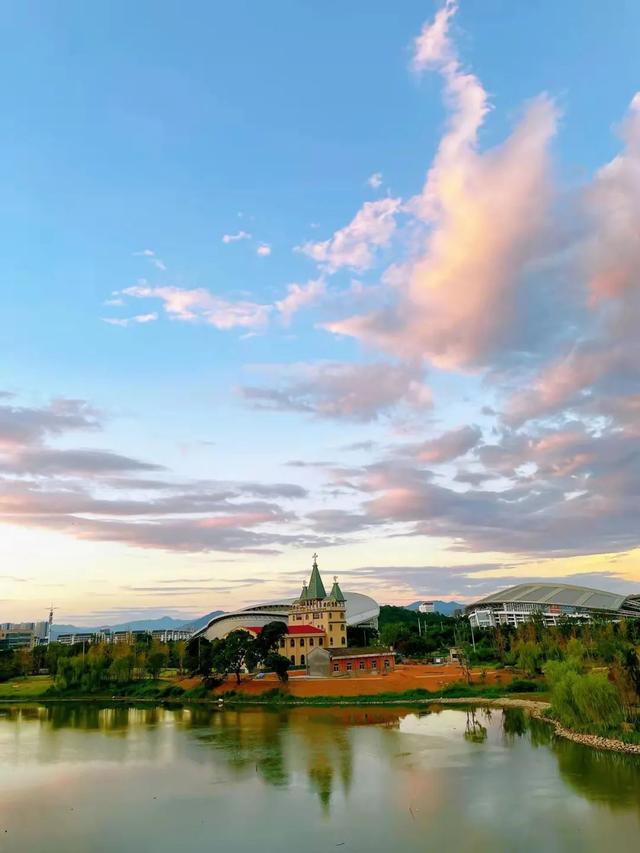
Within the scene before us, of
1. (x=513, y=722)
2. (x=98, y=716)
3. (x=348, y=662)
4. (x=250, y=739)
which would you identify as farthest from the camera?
(x=348, y=662)

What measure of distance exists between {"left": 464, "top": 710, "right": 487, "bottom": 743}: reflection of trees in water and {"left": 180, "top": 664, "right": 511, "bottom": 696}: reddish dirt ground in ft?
33.4

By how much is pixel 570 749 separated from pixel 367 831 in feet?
45.8

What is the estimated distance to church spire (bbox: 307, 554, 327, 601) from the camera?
239 feet

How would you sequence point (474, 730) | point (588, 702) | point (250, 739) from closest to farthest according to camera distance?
point (588, 702) → point (250, 739) → point (474, 730)

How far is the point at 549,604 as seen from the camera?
118 meters

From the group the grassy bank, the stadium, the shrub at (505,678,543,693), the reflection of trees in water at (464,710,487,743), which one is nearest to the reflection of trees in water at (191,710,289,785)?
the grassy bank

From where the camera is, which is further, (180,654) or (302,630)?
(180,654)

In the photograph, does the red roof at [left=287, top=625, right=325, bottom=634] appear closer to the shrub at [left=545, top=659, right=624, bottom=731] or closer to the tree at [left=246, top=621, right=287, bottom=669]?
the tree at [left=246, top=621, right=287, bottom=669]

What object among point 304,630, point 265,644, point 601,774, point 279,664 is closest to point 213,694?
point 265,644

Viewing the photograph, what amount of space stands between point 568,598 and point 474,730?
90.5m

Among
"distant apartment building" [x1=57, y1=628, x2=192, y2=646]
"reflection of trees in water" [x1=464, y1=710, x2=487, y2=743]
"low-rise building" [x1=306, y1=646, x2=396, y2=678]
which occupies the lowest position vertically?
"reflection of trees in water" [x1=464, y1=710, x2=487, y2=743]

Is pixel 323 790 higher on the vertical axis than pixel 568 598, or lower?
lower

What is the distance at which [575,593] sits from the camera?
392 ft

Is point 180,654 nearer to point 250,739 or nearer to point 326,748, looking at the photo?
point 250,739
